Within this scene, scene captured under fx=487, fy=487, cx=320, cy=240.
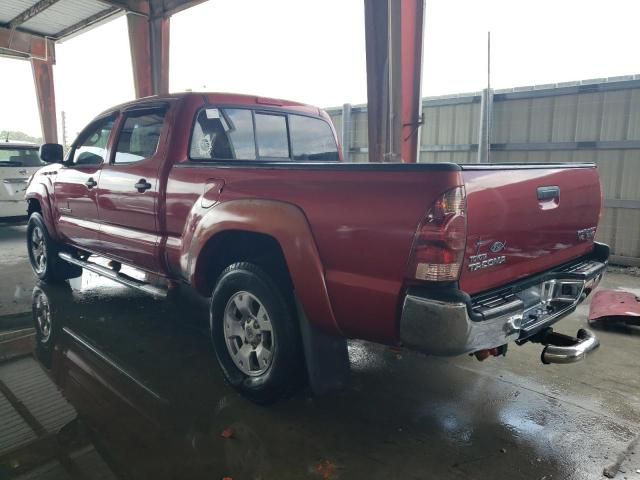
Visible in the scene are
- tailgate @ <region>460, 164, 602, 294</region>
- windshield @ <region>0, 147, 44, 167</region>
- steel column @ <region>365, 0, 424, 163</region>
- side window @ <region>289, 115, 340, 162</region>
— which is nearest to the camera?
tailgate @ <region>460, 164, 602, 294</region>

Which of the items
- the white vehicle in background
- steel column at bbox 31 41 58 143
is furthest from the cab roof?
steel column at bbox 31 41 58 143

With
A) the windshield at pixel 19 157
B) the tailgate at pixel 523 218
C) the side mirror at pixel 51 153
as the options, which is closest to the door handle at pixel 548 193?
the tailgate at pixel 523 218

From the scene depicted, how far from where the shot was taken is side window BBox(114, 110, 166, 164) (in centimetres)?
372

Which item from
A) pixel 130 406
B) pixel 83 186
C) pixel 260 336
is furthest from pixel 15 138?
pixel 260 336

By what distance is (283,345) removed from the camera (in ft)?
8.82

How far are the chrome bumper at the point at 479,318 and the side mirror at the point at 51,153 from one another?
422 centimetres

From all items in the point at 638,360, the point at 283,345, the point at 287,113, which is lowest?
the point at 638,360

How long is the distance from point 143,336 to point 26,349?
0.88 m

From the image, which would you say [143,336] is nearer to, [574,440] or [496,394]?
[496,394]

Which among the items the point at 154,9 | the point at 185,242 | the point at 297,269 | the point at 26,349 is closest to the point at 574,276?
the point at 297,269

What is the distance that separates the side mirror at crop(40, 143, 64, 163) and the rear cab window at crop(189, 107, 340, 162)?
2.15 meters

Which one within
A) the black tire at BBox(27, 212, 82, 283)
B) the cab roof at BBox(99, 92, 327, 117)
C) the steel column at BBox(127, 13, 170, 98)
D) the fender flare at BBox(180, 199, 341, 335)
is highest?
the steel column at BBox(127, 13, 170, 98)

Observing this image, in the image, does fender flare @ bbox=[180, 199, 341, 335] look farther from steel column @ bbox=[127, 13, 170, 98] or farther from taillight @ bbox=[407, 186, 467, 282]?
steel column @ bbox=[127, 13, 170, 98]

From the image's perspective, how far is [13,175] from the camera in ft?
28.3
